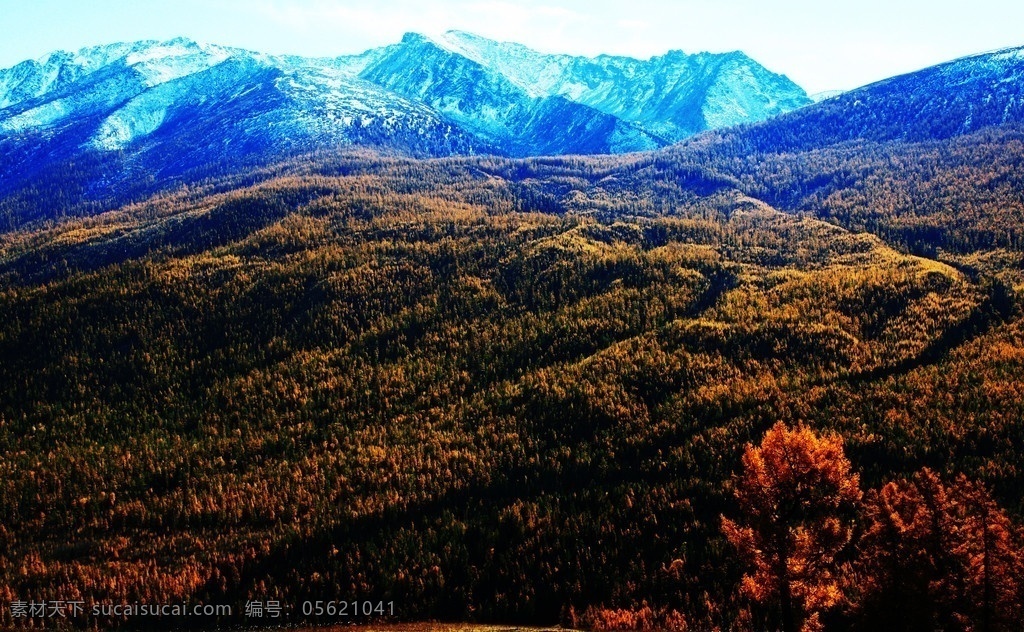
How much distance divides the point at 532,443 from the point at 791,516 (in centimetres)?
6298

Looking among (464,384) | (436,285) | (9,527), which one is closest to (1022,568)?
(464,384)

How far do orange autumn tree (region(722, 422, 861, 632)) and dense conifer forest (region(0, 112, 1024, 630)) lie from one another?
0.81 feet

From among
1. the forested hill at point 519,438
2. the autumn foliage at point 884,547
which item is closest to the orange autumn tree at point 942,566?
the autumn foliage at point 884,547

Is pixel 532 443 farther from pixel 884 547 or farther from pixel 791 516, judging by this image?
pixel 884 547

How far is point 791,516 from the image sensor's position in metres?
51.4

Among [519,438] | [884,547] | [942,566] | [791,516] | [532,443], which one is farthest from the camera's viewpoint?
[519,438]

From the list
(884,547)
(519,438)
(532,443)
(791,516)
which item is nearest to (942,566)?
(884,547)

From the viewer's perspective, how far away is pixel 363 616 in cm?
7425

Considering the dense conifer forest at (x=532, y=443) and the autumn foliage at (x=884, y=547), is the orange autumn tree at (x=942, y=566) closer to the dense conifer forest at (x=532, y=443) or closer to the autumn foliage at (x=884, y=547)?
the autumn foliage at (x=884, y=547)

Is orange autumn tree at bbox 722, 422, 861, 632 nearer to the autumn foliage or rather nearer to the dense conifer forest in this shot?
the autumn foliage

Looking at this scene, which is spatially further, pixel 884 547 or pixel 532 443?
pixel 532 443

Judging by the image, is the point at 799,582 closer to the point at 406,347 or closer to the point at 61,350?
the point at 406,347

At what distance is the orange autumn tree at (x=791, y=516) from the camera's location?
50.6m

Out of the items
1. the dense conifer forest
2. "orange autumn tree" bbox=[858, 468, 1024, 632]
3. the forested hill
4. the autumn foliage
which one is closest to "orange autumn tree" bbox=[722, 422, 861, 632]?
the autumn foliage
